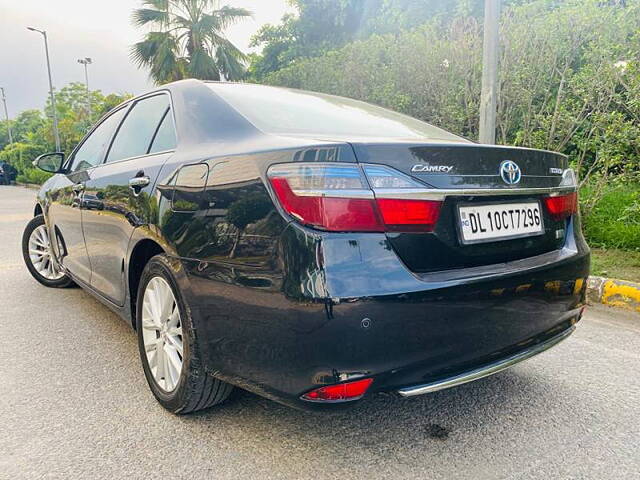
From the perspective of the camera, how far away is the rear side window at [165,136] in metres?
2.29

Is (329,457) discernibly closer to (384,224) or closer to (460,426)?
(460,426)

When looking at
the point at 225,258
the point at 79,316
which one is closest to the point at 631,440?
the point at 225,258

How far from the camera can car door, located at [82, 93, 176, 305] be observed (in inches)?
90.2

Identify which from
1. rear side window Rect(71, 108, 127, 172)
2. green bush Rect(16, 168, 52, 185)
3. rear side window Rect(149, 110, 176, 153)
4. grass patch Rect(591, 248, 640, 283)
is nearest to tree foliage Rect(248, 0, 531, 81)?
green bush Rect(16, 168, 52, 185)

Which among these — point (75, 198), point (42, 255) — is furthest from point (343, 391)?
point (42, 255)

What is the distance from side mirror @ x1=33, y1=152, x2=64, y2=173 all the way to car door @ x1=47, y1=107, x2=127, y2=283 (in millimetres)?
169

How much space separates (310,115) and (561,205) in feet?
3.78

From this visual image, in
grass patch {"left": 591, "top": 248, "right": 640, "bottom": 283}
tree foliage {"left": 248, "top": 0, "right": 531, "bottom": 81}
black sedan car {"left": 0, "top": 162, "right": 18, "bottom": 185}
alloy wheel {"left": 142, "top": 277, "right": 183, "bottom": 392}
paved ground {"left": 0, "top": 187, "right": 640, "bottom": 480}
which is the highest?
tree foliage {"left": 248, "top": 0, "right": 531, "bottom": 81}

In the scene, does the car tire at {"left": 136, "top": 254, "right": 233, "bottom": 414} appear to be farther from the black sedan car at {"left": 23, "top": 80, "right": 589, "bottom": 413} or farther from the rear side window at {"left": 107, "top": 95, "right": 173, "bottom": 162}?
the rear side window at {"left": 107, "top": 95, "right": 173, "bottom": 162}

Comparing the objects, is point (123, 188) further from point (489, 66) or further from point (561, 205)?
point (489, 66)

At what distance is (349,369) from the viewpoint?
A: 1.45 meters

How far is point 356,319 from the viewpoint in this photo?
1425 millimetres

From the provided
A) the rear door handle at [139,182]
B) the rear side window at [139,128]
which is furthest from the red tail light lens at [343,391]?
the rear side window at [139,128]

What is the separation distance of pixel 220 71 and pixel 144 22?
2681mm
